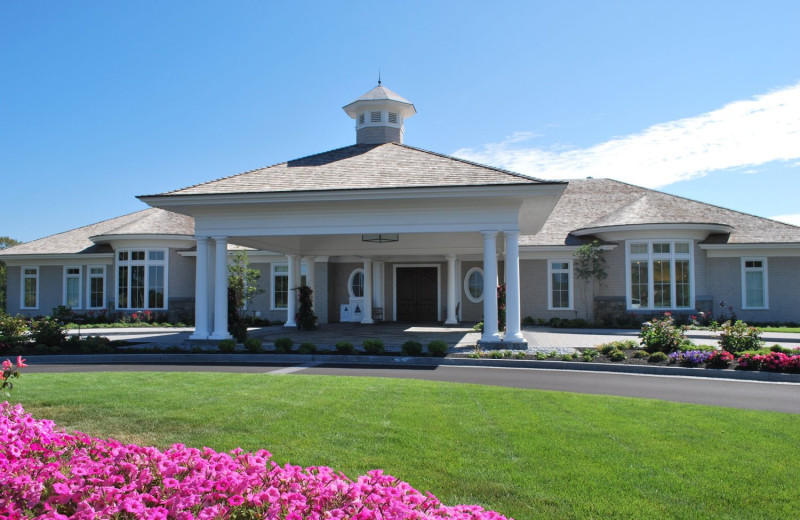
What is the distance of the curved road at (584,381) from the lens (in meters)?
9.30

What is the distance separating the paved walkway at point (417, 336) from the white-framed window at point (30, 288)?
823 cm

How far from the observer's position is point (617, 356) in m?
13.4

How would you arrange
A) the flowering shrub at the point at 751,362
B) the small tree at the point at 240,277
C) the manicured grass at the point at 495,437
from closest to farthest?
the manicured grass at the point at 495,437 → the flowering shrub at the point at 751,362 → the small tree at the point at 240,277

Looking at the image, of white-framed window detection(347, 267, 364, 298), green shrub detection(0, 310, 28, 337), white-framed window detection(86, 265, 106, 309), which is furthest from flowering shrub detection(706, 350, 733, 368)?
white-framed window detection(86, 265, 106, 309)

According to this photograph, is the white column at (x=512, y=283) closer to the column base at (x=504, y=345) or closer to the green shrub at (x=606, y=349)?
the column base at (x=504, y=345)

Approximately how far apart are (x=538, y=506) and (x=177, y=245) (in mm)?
25616

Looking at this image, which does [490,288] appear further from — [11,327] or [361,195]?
[11,327]

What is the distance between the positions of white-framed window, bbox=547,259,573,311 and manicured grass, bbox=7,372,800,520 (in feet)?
54.0

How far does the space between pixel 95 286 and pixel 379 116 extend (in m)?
16.6

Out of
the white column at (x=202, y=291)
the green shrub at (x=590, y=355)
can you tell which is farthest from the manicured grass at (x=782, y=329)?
the white column at (x=202, y=291)

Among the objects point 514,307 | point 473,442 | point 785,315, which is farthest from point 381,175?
point 785,315

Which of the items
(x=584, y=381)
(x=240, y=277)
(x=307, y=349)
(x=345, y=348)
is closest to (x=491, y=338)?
(x=345, y=348)

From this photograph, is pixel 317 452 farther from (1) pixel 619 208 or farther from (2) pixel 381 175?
(1) pixel 619 208

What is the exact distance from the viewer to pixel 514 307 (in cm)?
1566
